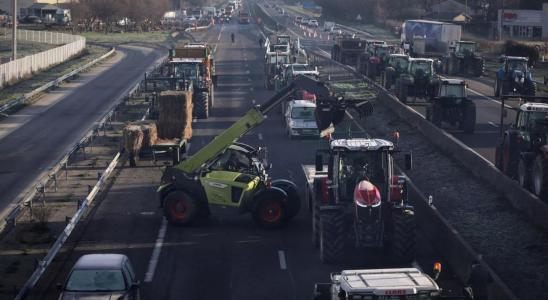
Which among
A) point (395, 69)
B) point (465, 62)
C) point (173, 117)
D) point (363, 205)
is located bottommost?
point (363, 205)

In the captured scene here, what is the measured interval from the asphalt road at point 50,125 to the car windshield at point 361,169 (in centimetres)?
1039

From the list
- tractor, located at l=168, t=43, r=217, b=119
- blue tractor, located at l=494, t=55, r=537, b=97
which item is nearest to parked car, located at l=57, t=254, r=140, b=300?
tractor, located at l=168, t=43, r=217, b=119

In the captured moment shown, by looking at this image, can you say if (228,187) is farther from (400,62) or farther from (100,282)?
(400,62)

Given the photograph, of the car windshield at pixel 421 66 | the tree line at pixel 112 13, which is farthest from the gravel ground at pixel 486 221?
the tree line at pixel 112 13

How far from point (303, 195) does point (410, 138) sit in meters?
10.9

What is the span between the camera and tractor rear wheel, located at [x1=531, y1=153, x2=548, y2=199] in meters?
19.6

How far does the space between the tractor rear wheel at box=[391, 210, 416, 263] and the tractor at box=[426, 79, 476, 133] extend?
17.8m

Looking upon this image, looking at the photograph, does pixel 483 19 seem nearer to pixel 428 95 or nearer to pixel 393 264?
pixel 428 95

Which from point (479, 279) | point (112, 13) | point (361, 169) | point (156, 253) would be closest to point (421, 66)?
point (361, 169)

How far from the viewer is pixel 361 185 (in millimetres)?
15656

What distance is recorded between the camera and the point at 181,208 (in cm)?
1981

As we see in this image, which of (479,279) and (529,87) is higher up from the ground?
(529,87)

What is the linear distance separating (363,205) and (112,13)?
100149 millimetres

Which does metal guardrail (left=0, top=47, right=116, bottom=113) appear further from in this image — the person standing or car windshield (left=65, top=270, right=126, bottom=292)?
the person standing
